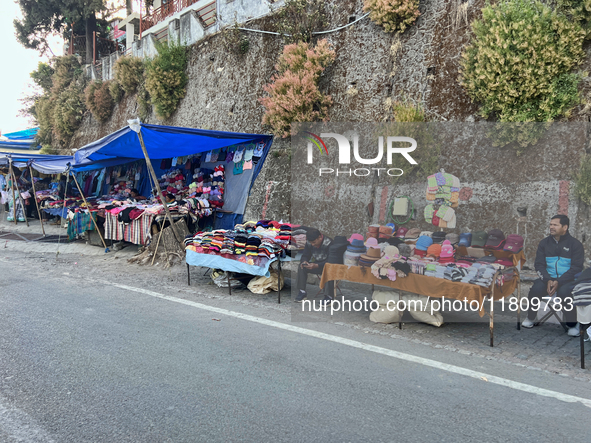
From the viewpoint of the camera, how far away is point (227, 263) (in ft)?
22.7

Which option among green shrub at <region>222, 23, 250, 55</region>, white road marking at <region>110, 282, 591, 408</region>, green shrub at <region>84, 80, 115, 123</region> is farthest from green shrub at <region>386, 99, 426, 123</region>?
green shrub at <region>84, 80, 115, 123</region>

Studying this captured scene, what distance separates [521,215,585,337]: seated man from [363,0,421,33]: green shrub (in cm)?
627

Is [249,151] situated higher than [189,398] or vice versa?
[249,151]

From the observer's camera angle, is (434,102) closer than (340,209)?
Yes

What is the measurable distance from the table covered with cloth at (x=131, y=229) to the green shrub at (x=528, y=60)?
25.5 feet

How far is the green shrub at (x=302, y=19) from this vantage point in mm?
11391

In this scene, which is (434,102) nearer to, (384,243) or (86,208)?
(384,243)

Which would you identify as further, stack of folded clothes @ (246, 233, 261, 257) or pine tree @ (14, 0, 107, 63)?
pine tree @ (14, 0, 107, 63)

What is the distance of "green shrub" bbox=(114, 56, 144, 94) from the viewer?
768 inches

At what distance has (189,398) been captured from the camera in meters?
3.38

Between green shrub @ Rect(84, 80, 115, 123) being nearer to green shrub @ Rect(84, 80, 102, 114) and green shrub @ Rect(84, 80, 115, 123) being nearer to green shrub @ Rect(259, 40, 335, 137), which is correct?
green shrub @ Rect(84, 80, 102, 114)

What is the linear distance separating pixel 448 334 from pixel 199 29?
1530 cm

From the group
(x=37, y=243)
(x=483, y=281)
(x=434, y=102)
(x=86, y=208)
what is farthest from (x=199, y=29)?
(x=483, y=281)

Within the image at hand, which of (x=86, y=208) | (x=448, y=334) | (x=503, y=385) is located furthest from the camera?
(x=86, y=208)
